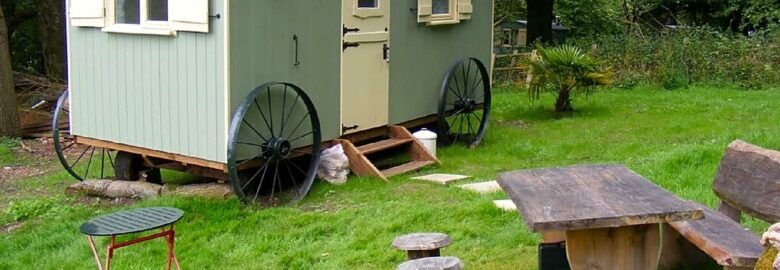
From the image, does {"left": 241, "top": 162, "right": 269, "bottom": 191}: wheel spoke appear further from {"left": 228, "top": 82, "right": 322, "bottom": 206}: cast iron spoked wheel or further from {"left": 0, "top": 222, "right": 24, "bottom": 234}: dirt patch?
{"left": 0, "top": 222, "right": 24, "bottom": 234}: dirt patch

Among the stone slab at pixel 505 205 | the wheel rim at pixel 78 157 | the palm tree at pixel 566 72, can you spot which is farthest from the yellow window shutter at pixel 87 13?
the palm tree at pixel 566 72

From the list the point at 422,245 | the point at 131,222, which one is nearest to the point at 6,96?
the point at 131,222

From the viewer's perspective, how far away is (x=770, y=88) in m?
14.1

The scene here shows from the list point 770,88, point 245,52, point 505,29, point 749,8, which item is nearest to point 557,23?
point 505,29

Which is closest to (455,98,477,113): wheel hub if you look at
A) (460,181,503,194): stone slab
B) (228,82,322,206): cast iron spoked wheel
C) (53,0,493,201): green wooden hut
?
(53,0,493,201): green wooden hut

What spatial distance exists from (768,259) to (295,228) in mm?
3816

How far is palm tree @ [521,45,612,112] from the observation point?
11883 millimetres

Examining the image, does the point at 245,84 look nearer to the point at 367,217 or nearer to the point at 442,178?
the point at 367,217

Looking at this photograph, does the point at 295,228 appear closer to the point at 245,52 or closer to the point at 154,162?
the point at 245,52

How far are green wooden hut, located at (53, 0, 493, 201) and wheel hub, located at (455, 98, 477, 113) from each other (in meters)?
0.90

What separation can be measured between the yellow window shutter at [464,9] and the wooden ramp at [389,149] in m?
1.73

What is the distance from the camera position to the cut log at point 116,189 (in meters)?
7.61

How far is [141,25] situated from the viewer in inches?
290

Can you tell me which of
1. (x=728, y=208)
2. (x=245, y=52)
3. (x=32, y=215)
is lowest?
(x=32, y=215)
